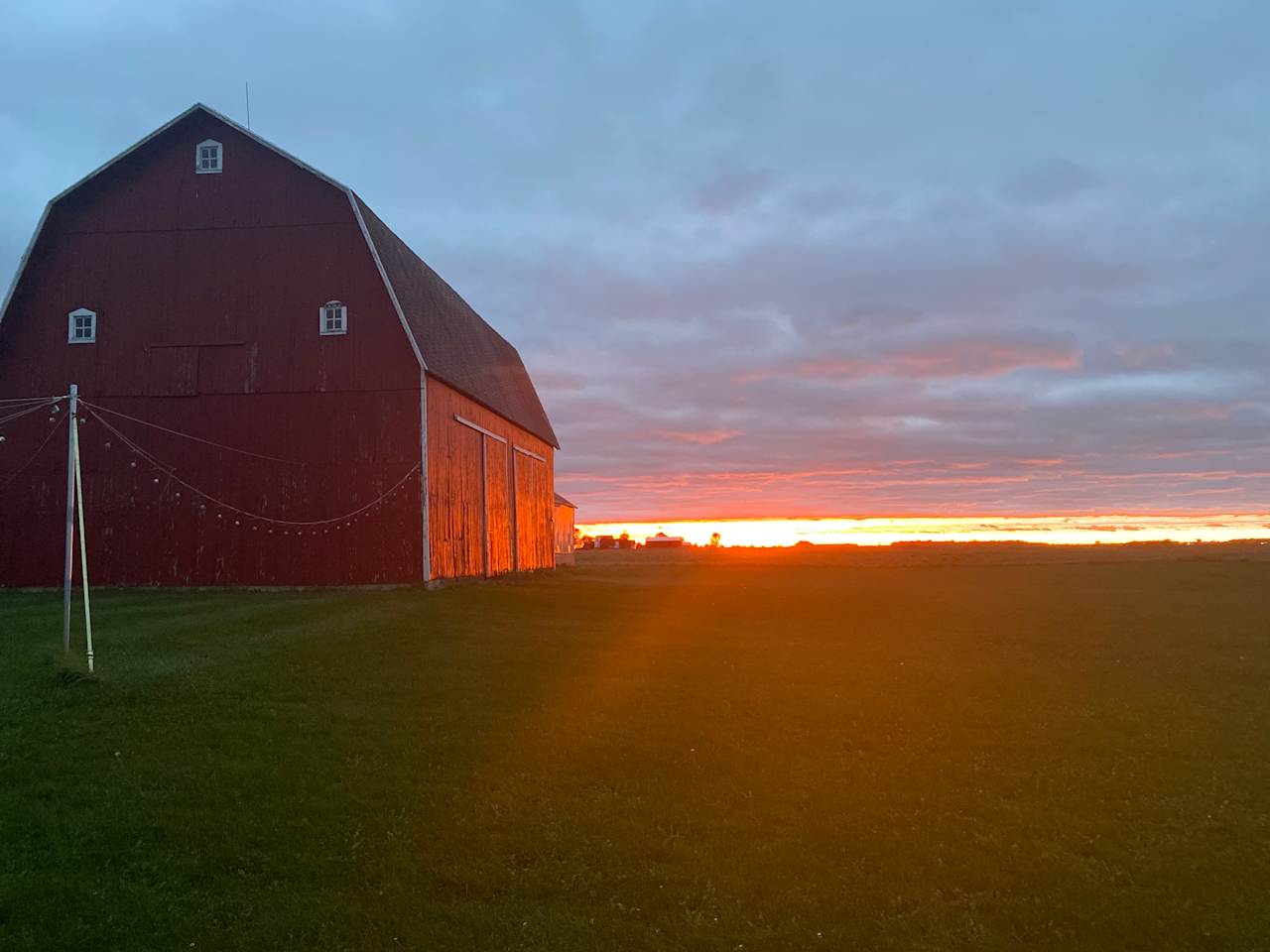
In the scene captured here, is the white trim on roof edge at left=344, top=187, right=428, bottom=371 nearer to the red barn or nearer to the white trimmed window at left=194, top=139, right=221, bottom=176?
the red barn

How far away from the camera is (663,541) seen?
10712cm

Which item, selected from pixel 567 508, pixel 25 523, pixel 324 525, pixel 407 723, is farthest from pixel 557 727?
pixel 567 508

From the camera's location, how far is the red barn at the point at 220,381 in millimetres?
24656

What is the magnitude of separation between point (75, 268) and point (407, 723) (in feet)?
69.8

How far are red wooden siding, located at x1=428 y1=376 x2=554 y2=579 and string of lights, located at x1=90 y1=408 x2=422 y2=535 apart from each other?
44.0 inches

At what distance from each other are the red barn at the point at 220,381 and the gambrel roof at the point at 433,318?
13 centimetres

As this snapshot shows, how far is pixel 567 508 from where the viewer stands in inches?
2435

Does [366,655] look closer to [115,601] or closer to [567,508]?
[115,601]

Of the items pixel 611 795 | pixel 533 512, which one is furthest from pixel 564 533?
pixel 611 795

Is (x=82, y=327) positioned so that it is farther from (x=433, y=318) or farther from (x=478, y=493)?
(x=478, y=493)

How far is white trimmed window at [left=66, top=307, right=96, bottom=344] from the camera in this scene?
25.7 meters

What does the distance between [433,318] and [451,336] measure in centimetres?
163

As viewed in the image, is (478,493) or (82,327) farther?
(478,493)

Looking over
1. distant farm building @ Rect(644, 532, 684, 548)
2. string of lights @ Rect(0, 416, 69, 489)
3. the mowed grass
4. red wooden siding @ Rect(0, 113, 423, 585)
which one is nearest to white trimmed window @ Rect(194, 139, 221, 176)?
red wooden siding @ Rect(0, 113, 423, 585)
